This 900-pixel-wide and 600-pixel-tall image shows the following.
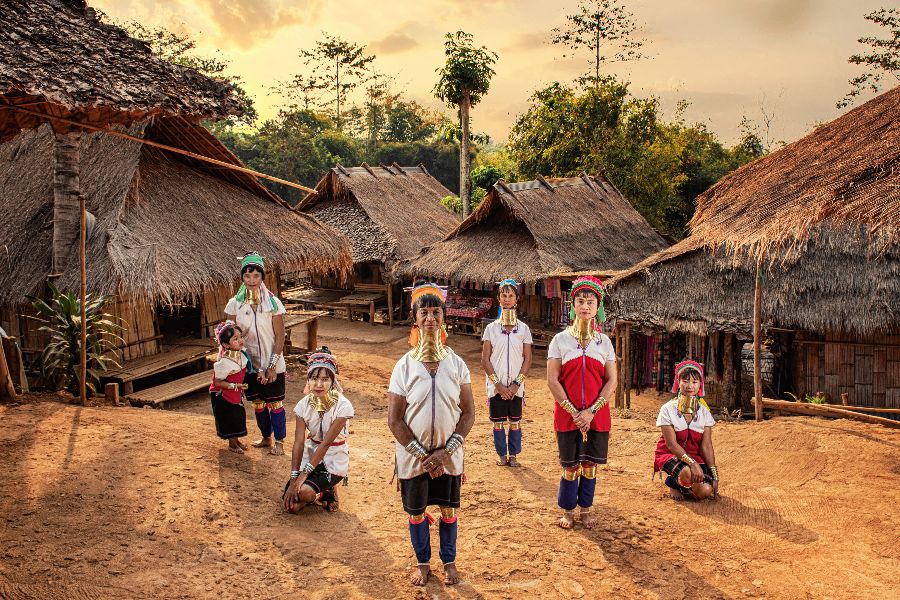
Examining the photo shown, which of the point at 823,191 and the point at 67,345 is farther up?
the point at 823,191

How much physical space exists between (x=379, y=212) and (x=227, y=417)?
14.3 m

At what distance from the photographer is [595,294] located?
5078 millimetres

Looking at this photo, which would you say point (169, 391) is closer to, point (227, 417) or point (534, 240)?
point (227, 417)

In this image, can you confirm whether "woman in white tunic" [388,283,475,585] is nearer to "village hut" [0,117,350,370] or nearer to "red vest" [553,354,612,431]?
"red vest" [553,354,612,431]

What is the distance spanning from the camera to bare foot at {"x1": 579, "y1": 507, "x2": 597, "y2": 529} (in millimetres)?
4996

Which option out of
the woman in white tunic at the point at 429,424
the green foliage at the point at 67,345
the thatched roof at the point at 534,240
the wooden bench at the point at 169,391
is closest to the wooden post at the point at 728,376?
the thatched roof at the point at 534,240

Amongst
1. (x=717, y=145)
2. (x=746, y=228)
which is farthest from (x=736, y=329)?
(x=717, y=145)

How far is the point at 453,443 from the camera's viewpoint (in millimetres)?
4066

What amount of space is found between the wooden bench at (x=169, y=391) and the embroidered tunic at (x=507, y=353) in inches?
188

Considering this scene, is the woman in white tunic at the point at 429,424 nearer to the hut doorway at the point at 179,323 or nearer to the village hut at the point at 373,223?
the hut doorway at the point at 179,323

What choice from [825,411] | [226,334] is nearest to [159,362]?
[226,334]

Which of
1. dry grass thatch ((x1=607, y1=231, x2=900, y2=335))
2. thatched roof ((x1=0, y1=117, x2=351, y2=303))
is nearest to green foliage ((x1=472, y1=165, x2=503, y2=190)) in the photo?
thatched roof ((x1=0, y1=117, x2=351, y2=303))

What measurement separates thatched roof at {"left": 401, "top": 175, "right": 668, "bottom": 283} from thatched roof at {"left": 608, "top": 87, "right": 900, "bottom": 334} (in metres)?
4.11

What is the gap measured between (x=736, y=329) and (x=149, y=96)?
8596mm
